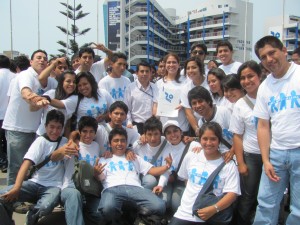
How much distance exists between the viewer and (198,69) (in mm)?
4312

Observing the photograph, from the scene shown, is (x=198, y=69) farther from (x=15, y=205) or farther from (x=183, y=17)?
(x=183, y=17)

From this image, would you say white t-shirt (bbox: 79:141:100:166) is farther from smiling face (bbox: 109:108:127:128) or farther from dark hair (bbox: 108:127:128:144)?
smiling face (bbox: 109:108:127:128)

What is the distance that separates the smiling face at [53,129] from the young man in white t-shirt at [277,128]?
2166 millimetres

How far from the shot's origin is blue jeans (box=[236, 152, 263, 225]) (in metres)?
3.27

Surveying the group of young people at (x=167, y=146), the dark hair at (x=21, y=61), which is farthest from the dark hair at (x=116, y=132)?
the dark hair at (x=21, y=61)

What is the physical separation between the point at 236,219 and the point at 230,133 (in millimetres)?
934

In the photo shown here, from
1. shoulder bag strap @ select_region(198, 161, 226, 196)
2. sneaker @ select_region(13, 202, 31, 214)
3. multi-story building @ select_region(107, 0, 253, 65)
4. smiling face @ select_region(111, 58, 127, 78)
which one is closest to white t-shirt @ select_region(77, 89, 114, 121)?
smiling face @ select_region(111, 58, 127, 78)

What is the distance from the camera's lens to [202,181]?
10.6 ft

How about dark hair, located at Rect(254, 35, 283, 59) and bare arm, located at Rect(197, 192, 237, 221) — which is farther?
bare arm, located at Rect(197, 192, 237, 221)

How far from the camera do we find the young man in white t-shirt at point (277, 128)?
8.74 ft

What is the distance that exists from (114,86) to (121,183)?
169 centimetres

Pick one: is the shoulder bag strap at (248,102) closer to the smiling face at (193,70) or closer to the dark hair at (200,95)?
the dark hair at (200,95)

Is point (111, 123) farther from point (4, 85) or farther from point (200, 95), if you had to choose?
point (4, 85)

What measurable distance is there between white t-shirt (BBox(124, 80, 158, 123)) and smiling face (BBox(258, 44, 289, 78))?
7.43ft
